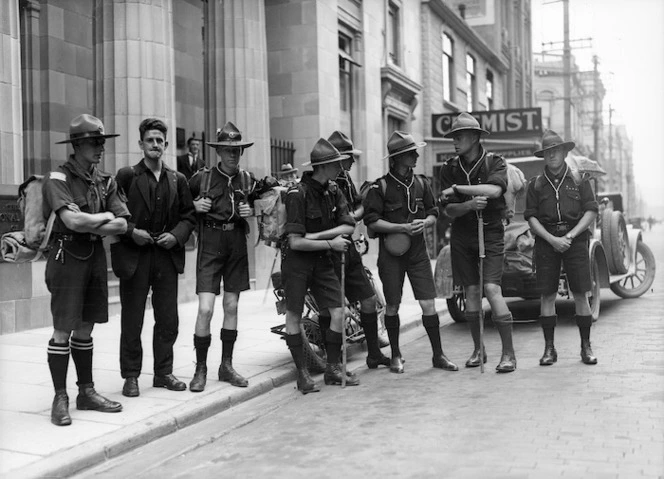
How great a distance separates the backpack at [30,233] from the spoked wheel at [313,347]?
2628mm

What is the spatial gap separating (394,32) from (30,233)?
61.7 feet

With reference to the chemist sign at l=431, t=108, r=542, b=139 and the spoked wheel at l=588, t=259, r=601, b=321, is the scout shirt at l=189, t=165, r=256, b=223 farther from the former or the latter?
the chemist sign at l=431, t=108, r=542, b=139

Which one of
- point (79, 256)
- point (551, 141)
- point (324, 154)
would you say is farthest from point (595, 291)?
point (79, 256)

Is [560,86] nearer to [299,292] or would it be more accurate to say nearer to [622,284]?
[622,284]

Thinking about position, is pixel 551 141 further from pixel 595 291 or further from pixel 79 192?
pixel 79 192

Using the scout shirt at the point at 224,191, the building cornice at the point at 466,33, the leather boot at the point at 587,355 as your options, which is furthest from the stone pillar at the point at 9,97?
the building cornice at the point at 466,33

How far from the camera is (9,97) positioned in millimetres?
9359

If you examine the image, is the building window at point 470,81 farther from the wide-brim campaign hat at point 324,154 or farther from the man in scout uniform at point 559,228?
the wide-brim campaign hat at point 324,154

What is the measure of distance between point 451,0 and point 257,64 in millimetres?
21132

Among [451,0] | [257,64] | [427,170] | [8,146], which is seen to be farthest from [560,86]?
[8,146]

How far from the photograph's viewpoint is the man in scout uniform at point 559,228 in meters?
7.21

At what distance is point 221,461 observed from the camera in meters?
4.64

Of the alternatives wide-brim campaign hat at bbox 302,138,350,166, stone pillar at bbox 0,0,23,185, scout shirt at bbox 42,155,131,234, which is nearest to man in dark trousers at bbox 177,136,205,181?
stone pillar at bbox 0,0,23,185

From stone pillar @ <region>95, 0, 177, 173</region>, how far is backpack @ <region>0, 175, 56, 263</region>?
6.44m
